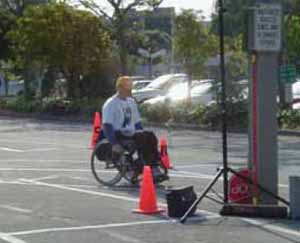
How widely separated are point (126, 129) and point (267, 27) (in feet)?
13.9

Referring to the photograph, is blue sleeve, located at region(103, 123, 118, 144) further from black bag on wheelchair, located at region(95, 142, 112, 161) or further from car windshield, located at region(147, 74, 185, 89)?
car windshield, located at region(147, 74, 185, 89)

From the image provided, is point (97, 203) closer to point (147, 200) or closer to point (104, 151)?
point (147, 200)

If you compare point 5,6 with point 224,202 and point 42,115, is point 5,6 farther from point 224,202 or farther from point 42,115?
point 224,202

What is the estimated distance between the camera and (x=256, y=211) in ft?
35.8

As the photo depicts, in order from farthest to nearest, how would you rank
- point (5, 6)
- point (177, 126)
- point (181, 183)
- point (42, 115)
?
point (5, 6), point (42, 115), point (177, 126), point (181, 183)

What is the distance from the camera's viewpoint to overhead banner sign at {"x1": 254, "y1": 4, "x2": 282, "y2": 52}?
11.2 m

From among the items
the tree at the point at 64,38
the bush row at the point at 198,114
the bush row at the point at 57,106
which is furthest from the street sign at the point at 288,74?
the tree at the point at 64,38

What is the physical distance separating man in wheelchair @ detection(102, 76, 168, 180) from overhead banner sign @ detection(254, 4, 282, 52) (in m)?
3.62

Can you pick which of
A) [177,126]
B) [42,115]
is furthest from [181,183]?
[42,115]

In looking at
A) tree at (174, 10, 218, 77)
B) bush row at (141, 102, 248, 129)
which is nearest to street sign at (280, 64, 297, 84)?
bush row at (141, 102, 248, 129)

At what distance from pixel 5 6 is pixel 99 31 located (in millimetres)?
9989

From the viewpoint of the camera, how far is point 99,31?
38281 millimetres

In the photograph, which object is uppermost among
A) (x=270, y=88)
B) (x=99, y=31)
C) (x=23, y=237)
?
(x=99, y=31)

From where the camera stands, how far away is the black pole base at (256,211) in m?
10.9
